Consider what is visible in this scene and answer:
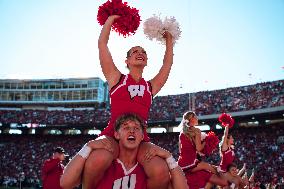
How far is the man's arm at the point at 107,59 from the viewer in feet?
13.3

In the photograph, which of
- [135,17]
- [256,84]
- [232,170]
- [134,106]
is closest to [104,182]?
[134,106]

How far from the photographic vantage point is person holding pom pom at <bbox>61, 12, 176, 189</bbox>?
3270mm

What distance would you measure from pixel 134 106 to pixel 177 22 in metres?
1.61

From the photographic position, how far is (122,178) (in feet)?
11.0

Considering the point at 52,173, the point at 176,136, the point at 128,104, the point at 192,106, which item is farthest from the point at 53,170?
the point at 192,106

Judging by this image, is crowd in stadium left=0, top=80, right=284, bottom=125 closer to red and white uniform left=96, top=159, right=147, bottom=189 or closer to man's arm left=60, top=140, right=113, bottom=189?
red and white uniform left=96, top=159, right=147, bottom=189

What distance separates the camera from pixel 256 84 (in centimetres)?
3638

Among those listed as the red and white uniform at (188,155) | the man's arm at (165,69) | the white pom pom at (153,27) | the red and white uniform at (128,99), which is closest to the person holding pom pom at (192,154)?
the red and white uniform at (188,155)

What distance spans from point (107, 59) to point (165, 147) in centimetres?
3400

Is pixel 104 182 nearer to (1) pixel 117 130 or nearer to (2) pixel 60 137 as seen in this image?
(1) pixel 117 130

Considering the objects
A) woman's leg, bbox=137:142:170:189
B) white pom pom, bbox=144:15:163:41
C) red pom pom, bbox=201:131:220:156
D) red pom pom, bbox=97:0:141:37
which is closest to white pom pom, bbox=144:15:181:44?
white pom pom, bbox=144:15:163:41

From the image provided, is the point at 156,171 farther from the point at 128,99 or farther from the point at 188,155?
the point at 188,155

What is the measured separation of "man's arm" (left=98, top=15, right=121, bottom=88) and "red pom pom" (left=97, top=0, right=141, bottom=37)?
148mm

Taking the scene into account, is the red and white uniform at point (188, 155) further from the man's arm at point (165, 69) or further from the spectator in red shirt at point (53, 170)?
the spectator in red shirt at point (53, 170)
